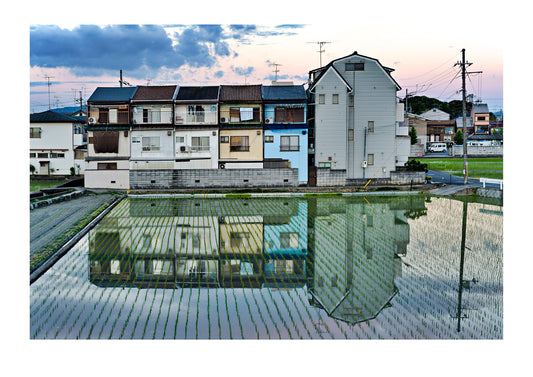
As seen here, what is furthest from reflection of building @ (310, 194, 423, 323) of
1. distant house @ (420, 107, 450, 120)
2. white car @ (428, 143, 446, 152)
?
distant house @ (420, 107, 450, 120)

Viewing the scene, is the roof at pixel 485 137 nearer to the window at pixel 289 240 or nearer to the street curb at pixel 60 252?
the window at pixel 289 240

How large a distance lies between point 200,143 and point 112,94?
4.84 metres

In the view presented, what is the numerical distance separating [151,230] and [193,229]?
113 cm

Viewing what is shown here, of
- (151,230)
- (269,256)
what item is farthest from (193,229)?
(269,256)

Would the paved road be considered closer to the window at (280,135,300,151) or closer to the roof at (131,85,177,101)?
the roof at (131,85,177,101)

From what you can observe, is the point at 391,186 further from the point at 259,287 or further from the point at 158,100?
the point at 259,287

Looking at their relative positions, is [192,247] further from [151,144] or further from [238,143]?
[151,144]

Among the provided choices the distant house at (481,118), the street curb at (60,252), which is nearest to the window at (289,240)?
the street curb at (60,252)

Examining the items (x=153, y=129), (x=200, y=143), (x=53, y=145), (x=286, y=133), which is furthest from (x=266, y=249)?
(x=53, y=145)

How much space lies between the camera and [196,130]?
23094mm

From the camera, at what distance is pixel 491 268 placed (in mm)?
9438

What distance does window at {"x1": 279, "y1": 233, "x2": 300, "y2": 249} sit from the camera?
1124 centimetres

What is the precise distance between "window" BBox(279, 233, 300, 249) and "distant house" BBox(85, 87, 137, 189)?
12.3 metres

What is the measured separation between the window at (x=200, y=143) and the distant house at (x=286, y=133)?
2.84m
